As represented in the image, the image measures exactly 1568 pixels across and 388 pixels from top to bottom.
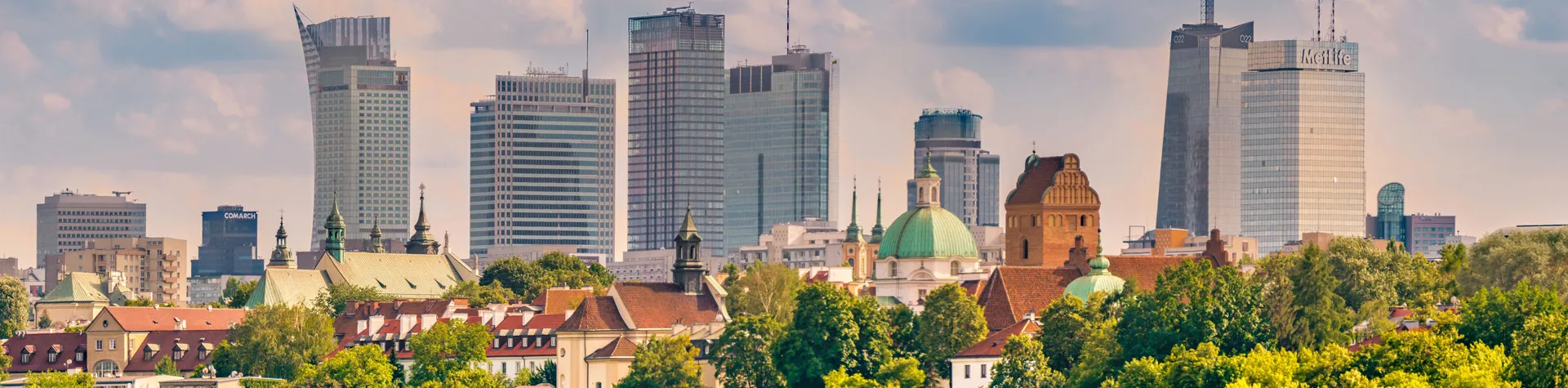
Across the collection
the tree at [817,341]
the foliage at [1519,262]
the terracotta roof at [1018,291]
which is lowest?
the tree at [817,341]

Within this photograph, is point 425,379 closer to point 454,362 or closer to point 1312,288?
point 454,362

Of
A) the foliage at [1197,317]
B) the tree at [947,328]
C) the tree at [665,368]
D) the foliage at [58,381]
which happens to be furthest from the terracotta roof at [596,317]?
the foliage at [1197,317]

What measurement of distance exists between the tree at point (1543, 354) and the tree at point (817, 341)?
52.6 metres

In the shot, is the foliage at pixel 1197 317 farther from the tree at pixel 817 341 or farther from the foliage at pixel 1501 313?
the tree at pixel 817 341

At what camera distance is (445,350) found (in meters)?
192

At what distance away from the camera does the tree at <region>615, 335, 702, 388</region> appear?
179250mm

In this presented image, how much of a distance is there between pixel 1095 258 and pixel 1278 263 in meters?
32.9

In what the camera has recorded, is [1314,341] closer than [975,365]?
Yes

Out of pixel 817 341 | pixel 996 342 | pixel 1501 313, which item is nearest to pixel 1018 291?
pixel 996 342

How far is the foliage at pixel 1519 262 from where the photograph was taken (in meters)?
160

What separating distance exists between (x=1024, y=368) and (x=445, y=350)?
1868 inches

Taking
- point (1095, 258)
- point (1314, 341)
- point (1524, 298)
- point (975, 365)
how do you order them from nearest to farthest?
point (1524, 298)
point (1314, 341)
point (975, 365)
point (1095, 258)

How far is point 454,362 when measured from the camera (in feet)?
619

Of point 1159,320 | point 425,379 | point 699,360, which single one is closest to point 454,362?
point 425,379
